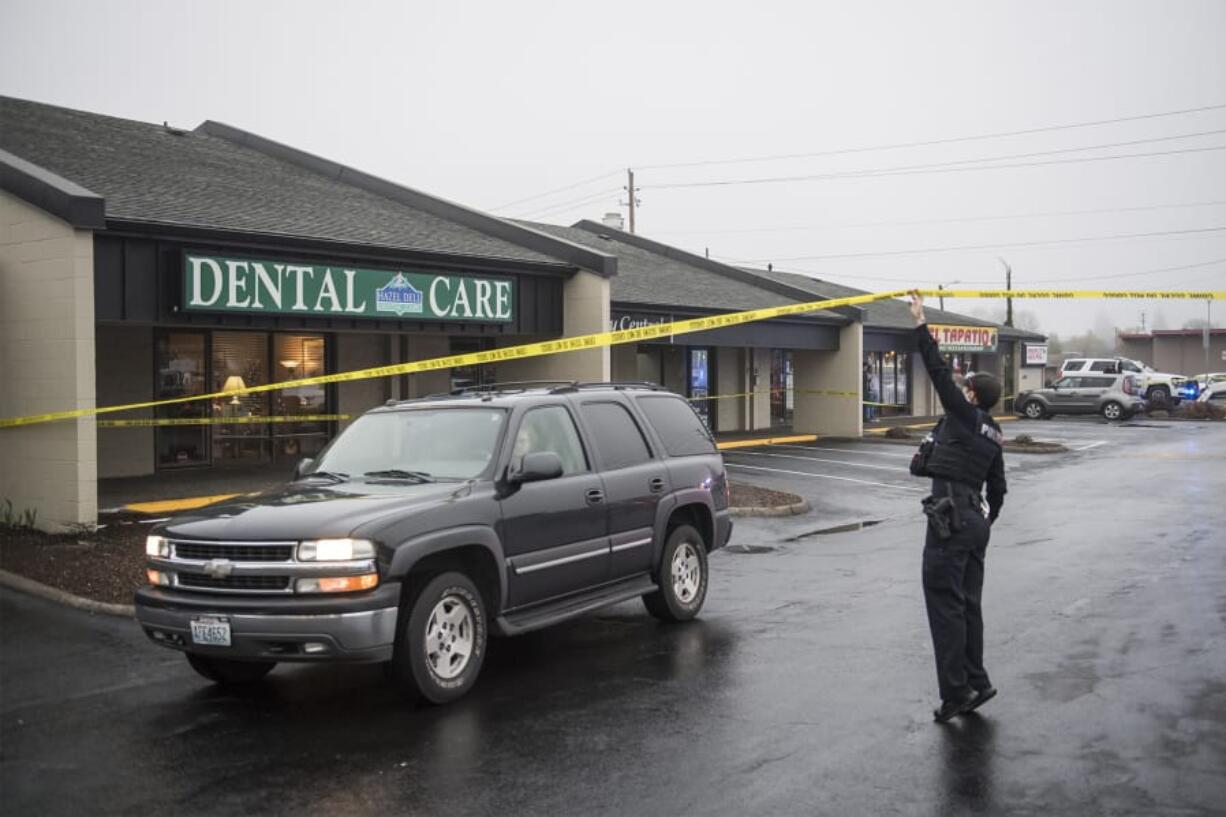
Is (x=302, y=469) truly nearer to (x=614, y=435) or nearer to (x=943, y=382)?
(x=614, y=435)

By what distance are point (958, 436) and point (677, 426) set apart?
3406mm

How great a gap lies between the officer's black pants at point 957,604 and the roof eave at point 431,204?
14.0 meters

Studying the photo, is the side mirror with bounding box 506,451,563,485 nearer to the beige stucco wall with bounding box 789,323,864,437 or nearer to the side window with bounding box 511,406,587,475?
the side window with bounding box 511,406,587,475

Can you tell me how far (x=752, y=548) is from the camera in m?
13.4

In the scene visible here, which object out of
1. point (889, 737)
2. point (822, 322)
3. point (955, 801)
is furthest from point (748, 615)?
point (822, 322)

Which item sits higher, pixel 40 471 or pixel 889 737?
pixel 40 471

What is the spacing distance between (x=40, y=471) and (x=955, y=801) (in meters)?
11.5

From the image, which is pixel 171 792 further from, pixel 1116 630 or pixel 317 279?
pixel 317 279

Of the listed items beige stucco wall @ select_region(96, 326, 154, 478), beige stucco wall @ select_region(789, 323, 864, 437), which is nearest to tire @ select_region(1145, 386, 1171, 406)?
beige stucco wall @ select_region(789, 323, 864, 437)

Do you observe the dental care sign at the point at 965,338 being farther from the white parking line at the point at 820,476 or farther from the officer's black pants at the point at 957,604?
the officer's black pants at the point at 957,604

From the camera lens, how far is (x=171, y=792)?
541cm

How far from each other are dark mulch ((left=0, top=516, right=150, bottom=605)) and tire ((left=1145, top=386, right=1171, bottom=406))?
40.0m

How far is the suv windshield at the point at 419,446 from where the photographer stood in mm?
7770

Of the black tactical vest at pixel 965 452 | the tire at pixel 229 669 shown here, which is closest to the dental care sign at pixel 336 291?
the tire at pixel 229 669
